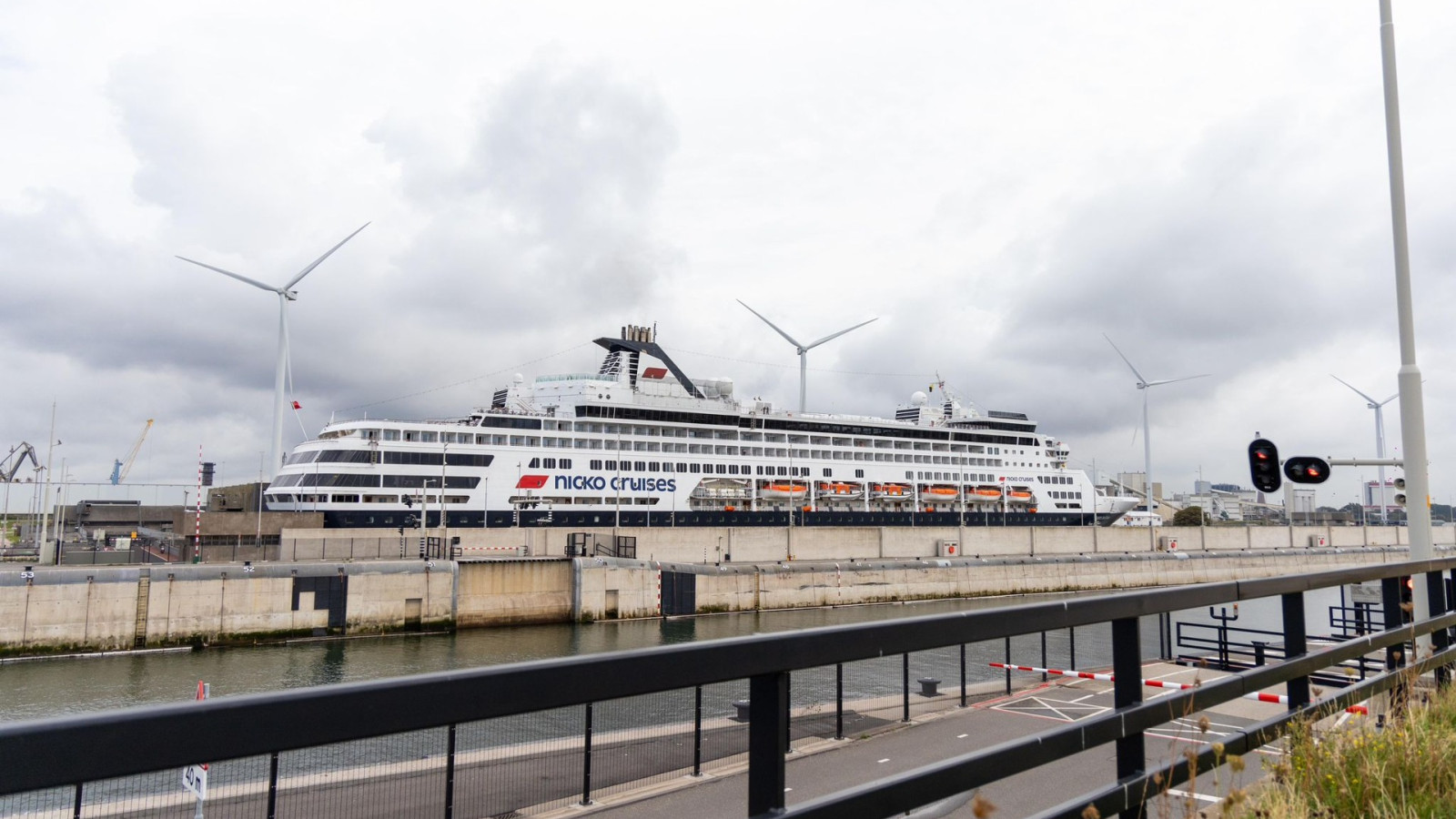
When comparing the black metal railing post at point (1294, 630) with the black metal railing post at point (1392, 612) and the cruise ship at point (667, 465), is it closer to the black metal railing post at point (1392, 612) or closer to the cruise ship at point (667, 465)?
the black metal railing post at point (1392, 612)

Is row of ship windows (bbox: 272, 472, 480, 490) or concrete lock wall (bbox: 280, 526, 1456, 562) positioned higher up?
row of ship windows (bbox: 272, 472, 480, 490)

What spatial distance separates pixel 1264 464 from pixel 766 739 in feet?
37.7

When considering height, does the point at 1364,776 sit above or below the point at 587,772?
above

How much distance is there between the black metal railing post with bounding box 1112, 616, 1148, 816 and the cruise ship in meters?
58.0

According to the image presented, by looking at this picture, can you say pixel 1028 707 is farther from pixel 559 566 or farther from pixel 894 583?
pixel 894 583

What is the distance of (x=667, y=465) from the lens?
233 ft

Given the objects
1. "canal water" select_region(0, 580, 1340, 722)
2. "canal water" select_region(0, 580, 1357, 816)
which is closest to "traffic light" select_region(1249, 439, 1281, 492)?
"canal water" select_region(0, 580, 1357, 816)

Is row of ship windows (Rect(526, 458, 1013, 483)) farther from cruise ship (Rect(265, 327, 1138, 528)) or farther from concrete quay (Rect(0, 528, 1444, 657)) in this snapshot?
concrete quay (Rect(0, 528, 1444, 657))

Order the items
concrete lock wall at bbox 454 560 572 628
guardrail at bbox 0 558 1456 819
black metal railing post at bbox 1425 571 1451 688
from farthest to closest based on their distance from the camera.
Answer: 1. concrete lock wall at bbox 454 560 572 628
2. black metal railing post at bbox 1425 571 1451 688
3. guardrail at bbox 0 558 1456 819

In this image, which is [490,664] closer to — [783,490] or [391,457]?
[391,457]

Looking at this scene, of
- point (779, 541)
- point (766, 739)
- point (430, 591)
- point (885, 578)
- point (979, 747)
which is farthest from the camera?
point (779, 541)

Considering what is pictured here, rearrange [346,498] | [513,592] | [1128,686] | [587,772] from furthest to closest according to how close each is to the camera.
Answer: [346,498] < [513,592] < [587,772] < [1128,686]

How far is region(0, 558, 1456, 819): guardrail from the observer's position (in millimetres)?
Result: 1449

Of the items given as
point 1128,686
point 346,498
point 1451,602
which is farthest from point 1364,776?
point 346,498
